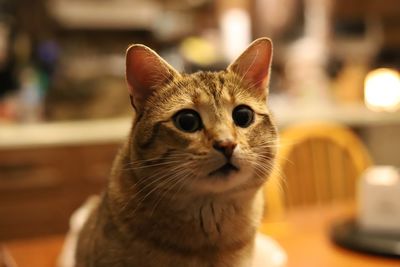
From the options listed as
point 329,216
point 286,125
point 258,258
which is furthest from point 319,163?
point 258,258

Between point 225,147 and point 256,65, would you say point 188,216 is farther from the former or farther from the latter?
point 256,65

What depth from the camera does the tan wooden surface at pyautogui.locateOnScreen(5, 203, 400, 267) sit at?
3.56 feet

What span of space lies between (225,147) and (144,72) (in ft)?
0.67

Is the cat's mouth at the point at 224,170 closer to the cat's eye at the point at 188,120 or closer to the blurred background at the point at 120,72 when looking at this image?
the cat's eye at the point at 188,120

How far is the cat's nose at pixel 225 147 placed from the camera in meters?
0.73

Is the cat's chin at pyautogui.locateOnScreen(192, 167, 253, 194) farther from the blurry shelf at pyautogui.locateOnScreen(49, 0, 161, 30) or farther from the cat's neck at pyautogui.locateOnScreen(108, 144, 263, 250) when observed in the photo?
the blurry shelf at pyautogui.locateOnScreen(49, 0, 161, 30)

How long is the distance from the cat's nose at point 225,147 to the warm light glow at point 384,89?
1.34 meters

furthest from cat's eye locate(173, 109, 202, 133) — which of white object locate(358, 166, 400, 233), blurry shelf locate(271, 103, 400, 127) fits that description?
blurry shelf locate(271, 103, 400, 127)

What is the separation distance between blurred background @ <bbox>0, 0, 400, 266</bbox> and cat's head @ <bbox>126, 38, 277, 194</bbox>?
3.68 feet

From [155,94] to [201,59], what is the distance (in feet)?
7.05

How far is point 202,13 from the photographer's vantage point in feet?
10.9

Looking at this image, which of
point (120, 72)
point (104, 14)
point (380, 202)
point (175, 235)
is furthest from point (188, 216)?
point (104, 14)

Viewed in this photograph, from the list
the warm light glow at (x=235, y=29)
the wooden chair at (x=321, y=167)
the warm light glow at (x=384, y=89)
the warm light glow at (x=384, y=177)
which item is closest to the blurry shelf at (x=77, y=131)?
the wooden chair at (x=321, y=167)

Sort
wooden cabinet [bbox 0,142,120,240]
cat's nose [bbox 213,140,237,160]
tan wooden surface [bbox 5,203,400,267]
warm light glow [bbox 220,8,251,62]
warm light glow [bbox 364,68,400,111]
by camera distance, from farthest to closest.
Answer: warm light glow [bbox 220,8,251,62]
wooden cabinet [bbox 0,142,120,240]
warm light glow [bbox 364,68,400,111]
tan wooden surface [bbox 5,203,400,267]
cat's nose [bbox 213,140,237,160]
